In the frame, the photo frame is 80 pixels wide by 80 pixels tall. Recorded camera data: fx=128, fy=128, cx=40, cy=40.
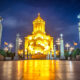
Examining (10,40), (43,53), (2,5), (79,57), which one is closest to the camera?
(79,57)

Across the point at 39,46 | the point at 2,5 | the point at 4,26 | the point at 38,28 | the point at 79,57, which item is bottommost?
the point at 79,57

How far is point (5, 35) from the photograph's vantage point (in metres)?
122

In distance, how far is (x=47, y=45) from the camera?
76.7 metres

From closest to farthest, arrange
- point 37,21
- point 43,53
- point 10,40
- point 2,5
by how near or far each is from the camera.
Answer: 1. point 43,53
2. point 37,21
3. point 2,5
4. point 10,40

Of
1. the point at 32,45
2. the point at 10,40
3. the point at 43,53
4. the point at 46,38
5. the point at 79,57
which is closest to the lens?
the point at 79,57

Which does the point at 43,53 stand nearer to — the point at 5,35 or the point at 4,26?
the point at 5,35

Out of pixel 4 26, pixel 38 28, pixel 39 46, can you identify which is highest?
pixel 4 26

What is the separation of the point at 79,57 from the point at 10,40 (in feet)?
334

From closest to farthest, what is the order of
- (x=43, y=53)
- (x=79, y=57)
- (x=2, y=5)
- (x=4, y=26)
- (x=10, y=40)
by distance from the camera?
1. (x=79, y=57)
2. (x=43, y=53)
3. (x=2, y=5)
4. (x=10, y=40)
5. (x=4, y=26)

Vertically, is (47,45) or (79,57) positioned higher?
(47,45)

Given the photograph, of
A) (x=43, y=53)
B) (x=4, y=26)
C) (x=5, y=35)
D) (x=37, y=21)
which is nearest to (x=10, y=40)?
(x=5, y=35)

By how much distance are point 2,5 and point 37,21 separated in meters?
37.8

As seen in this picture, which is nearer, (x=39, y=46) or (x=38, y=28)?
(x=39, y=46)

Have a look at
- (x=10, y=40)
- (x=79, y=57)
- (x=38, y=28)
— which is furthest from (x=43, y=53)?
(x=10, y=40)
